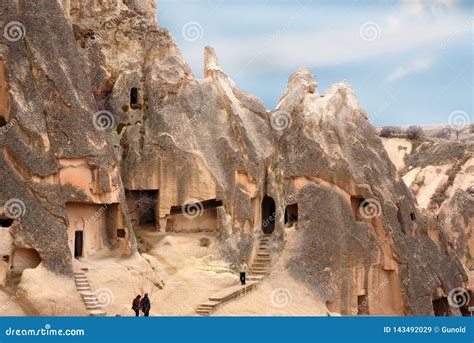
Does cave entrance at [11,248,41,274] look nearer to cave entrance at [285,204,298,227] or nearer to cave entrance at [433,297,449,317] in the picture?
cave entrance at [285,204,298,227]

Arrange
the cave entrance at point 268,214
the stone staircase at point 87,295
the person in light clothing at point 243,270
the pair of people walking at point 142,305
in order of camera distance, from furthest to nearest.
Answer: the cave entrance at point 268,214 → the person in light clothing at point 243,270 → the stone staircase at point 87,295 → the pair of people walking at point 142,305

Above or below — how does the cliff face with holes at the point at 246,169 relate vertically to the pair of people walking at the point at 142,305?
above

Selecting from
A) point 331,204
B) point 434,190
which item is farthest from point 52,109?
point 434,190

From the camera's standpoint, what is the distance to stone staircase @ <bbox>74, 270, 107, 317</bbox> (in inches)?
1139

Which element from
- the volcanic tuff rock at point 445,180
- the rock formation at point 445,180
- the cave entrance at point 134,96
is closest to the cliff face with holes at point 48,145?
the cave entrance at point 134,96

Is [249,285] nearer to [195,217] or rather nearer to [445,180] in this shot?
[195,217]

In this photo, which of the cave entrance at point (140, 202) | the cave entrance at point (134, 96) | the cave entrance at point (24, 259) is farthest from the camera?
the cave entrance at point (134, 96)

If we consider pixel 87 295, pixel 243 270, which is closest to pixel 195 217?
pixel 243 270

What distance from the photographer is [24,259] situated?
29.5m

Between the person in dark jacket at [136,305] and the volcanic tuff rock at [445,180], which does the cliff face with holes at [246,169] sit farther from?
the volcanic tuff rock at [445,180]

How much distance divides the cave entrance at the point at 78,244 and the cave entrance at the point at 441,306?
1711cm

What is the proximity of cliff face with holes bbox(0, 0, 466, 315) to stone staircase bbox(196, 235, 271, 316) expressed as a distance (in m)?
0.41

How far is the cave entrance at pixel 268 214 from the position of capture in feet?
129

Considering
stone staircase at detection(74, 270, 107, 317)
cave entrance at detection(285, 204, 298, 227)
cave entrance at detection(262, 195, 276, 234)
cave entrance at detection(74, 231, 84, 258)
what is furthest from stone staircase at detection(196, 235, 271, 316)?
cave entrance at detection(74, 231, 84, 258)
